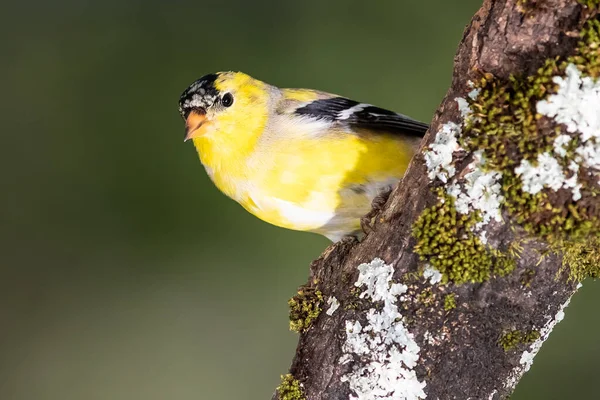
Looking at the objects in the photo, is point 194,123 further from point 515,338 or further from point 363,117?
point 515,338

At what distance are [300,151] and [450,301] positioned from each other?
1.12 meters

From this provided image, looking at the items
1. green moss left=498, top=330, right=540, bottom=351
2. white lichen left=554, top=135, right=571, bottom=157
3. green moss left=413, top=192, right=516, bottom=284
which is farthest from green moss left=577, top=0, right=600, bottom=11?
green moss left=498, top=330, right=540, bottom=351

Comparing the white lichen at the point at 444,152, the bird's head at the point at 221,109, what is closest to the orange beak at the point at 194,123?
the bird's head at the point at 221,109

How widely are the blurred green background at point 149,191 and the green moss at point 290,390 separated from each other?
2442mm

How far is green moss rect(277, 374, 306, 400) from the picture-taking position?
2043 millimetres

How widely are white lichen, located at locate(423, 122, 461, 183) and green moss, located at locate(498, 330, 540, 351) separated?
0.45m

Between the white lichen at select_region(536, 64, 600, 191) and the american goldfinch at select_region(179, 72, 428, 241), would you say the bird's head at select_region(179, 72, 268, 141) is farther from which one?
the white lichen at select_region(536, 64, 600, 191)

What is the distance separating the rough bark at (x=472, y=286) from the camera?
5.12 feet

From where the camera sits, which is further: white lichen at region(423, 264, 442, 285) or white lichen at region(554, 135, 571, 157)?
white lichen at region(423, 264, 442, 285)

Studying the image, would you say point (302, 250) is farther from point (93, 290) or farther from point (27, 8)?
point (27, 8)

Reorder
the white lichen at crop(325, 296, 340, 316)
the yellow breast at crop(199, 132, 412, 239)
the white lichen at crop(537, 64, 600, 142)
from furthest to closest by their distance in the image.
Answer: the yellow breast at crop(199, 132, 412, 239)
the white lichen at crop(325, 296, 340, 316)
the white lichen at crop(537, 64, 600, 142)

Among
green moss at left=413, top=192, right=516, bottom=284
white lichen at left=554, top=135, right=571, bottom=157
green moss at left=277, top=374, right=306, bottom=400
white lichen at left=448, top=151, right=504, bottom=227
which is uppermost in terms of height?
white lichen at left=554, top=135, right=571, bottom=157

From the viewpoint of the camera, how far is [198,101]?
297cm

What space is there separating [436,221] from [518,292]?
0.27 m
